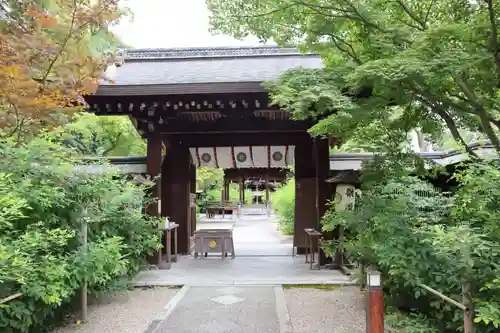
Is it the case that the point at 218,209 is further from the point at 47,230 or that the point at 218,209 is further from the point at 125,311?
the point at 47,230

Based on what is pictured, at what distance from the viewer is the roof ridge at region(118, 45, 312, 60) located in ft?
34.8

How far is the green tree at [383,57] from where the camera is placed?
4008 mm

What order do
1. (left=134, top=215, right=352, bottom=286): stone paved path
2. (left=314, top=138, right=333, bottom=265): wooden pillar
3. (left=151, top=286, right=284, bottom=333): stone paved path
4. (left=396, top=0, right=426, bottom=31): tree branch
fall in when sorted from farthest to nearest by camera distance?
(left=314, top=138, right=333, bottom=265): wooden pillar → (left=134, top=215, right=352, bottom=286): stone paved path → (left=151, top=286, right=284, bottom=333): stone paved path → (left=396, top=0, right=426, bottom=31): tree branch

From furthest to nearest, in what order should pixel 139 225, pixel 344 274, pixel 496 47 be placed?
pixel 344 274 < pixel 139 225 < pixel 496 47

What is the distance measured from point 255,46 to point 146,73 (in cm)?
298

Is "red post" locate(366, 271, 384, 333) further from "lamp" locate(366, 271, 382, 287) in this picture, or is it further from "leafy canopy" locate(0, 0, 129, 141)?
"leafy canopy" locate(0, 0, 129, 141)

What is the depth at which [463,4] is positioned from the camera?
4.68 metres

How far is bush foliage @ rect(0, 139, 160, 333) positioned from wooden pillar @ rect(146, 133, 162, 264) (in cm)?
268

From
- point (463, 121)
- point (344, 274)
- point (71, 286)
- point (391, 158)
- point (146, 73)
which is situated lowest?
point (344, 274)

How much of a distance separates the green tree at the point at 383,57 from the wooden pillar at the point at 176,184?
4815 mm

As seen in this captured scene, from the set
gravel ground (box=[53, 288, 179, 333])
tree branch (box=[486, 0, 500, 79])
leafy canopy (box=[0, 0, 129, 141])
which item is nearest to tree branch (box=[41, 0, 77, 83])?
leafy canopy (box=[0, 0, 129, 141])

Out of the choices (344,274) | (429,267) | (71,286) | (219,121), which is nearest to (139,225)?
(71,286)

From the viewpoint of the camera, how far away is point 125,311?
559cm

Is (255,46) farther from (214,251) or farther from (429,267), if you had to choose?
(429,267)
